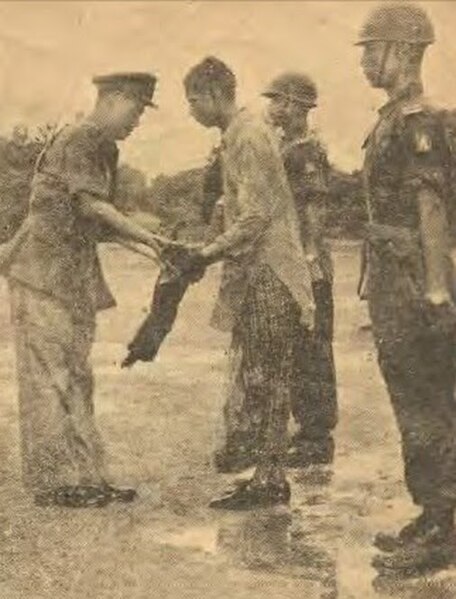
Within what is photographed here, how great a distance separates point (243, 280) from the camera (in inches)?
165

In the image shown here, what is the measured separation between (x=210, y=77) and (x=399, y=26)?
559 mm

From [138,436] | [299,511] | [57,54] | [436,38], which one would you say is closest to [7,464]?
[138,436]

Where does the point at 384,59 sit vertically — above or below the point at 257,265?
above

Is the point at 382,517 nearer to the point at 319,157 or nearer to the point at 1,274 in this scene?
the point at 319,157

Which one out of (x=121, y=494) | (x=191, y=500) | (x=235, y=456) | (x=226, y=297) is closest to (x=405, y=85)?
(x=226, y=297)

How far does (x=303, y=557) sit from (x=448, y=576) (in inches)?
15.7

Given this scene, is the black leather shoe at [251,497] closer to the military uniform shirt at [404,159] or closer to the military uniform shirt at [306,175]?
the military uniform shirt at [306,175]

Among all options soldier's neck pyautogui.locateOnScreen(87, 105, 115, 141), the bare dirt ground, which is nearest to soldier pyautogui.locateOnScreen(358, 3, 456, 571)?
the bare dirt ground

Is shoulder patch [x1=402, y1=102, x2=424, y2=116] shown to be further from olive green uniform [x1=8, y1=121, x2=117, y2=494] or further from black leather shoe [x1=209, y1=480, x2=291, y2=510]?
black leather shoe [x1=209, y1=480, x2=291, y2=510]

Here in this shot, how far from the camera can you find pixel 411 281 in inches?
153

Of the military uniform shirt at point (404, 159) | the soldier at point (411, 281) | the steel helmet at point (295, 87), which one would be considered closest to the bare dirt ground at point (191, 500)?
the soldier at point (411, 281)

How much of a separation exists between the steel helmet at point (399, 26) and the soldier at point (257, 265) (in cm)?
43

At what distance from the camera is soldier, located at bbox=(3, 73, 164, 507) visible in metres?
4.23

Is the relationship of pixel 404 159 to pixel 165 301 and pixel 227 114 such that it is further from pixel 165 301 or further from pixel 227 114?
pixel 165 301
